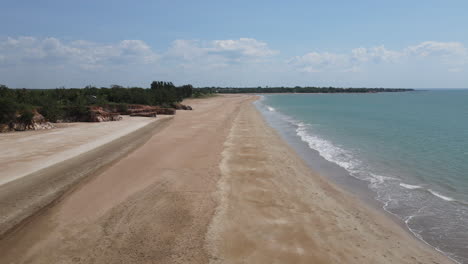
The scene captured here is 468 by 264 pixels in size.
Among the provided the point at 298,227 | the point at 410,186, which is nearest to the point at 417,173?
the point at 410,186

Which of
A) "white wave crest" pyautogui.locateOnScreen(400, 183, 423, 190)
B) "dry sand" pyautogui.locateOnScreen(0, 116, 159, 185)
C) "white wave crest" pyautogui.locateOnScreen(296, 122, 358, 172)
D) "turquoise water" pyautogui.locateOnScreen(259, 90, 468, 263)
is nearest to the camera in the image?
"turquoise water" pyautogui.locateOnScreen(259, 90, 468, 263)

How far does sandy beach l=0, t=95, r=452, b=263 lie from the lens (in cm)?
654

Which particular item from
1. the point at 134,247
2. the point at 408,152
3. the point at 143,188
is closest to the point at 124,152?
the point at 143,188

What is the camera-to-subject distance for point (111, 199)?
9555 mm

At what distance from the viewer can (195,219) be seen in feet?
26.3

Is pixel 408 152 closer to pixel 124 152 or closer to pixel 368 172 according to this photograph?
pixel 368 172

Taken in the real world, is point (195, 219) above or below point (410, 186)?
above

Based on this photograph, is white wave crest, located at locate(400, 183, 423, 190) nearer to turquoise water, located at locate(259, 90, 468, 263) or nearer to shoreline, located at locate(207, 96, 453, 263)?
turquoise water, located at locate(259, 90, 468, 263)

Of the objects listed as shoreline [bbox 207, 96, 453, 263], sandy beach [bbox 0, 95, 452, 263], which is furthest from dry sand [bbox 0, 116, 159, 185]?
shoreline [bbox 207, 96, 453, 263]

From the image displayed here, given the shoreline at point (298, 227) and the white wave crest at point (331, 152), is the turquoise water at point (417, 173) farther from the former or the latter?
the shoreline at point (298, 227)

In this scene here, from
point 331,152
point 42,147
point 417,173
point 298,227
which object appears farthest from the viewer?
point 331,152

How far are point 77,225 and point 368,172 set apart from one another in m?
12.4

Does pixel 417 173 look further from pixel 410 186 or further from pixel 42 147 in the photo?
pixel 42 147

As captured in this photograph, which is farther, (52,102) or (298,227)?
(52,102)
